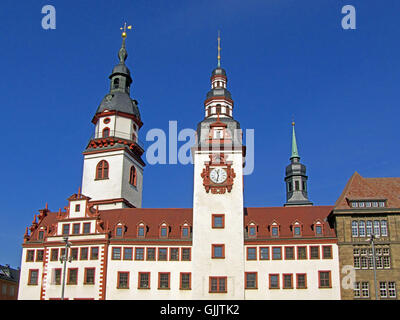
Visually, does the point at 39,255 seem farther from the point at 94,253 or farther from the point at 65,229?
the point at 94,253

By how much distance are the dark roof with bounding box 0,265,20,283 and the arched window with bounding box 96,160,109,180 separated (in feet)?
126

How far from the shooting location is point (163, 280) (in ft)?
189

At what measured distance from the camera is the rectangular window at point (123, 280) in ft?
188

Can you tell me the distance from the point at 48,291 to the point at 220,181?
25.5 metres

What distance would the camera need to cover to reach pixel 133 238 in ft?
197

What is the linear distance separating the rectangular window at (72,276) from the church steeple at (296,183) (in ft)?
160

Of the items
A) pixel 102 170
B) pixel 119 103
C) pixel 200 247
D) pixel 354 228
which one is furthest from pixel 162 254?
pixel 119 103

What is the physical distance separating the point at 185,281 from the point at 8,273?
56.8 m

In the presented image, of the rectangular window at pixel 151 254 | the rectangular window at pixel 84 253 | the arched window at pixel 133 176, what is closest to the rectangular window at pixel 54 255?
the rectangular window at pixel 84 253

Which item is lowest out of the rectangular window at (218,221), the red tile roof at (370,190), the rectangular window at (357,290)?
the rectangular window at (357,290)

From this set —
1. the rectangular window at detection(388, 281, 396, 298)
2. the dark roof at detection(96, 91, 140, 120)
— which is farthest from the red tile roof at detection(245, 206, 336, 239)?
the dark roof at detection(96, 91, 140, 120)

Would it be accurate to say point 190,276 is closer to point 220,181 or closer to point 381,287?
point 220,181

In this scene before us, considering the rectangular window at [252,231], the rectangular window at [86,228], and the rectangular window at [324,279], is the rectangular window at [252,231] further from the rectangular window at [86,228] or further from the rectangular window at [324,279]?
the rectangular window at [86,228]
